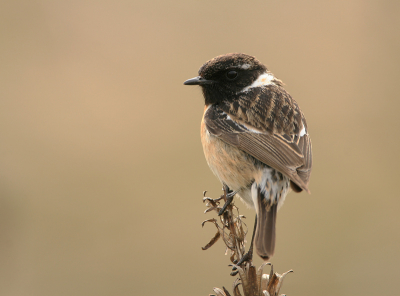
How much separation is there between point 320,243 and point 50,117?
4.94m

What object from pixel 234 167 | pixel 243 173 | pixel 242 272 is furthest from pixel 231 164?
pixel 242 272

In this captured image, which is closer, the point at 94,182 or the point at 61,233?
the point at 61,233

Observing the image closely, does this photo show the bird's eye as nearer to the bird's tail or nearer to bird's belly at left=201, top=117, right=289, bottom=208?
bird's belly at left=201, top=117, right=289, bottom=208

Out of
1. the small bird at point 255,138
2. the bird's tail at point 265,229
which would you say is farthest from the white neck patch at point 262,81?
the bird's tail at point 265,229

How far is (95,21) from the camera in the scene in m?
8.12

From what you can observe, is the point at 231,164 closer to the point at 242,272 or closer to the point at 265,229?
the point at 265,229

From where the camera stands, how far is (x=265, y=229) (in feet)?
10.9

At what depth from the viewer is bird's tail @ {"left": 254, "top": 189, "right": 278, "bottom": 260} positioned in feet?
10.2

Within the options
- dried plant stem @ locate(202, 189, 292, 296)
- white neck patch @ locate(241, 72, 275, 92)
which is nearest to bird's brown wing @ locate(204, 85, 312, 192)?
white neck patch @ locate(241, 72, 275, 92)

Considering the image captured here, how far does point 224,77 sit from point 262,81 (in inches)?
19.4

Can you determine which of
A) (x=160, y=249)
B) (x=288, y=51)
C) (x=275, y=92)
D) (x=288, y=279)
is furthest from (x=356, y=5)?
(x=160, y=249)

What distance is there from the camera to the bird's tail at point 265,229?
3.11 meters

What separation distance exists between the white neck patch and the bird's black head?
37 millimetres

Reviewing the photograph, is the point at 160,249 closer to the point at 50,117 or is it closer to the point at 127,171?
the point at 127,171
